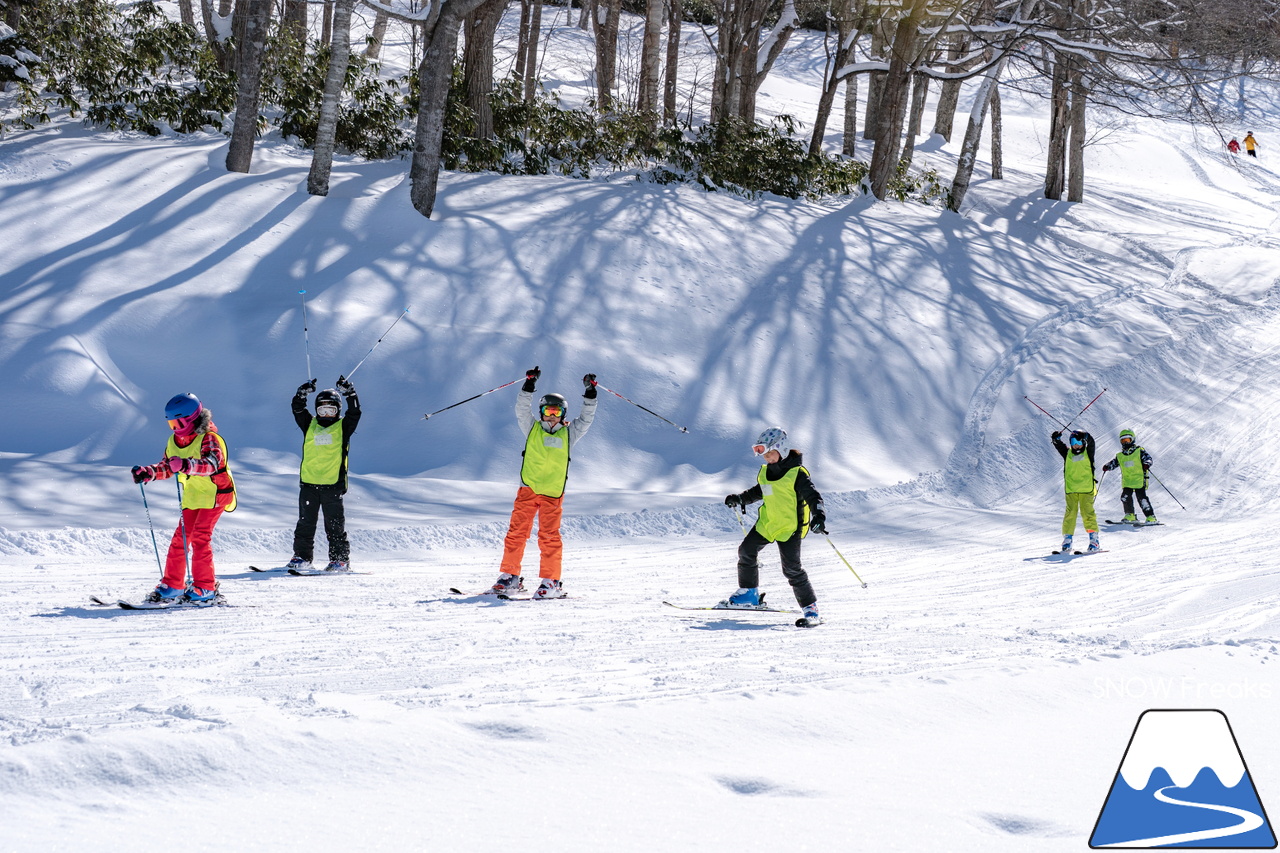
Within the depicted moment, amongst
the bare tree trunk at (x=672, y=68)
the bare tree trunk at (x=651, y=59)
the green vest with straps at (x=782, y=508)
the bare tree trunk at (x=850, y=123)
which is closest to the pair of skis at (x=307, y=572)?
the green vest with straps at (x=782, y=508)

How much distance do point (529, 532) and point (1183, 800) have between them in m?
4.92

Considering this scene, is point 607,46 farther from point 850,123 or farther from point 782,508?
point 782,508

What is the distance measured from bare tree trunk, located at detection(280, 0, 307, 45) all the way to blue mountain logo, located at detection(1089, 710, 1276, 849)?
17.7 meters

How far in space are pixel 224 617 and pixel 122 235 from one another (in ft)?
27.6

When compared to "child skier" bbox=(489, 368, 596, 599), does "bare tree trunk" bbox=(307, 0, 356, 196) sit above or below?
above

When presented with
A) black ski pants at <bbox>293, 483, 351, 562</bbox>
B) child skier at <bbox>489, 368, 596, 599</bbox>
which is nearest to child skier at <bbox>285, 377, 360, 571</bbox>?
black ski pants at <bbox>293, 483, 351, 562</bbox>

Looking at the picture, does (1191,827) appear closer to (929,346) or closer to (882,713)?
(882,713)

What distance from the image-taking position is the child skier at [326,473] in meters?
8.23

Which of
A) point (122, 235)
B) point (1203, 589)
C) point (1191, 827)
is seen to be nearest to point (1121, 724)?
point (1191, 827)

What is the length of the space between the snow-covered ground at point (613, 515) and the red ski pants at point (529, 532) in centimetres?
41

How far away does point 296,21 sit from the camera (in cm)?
2083

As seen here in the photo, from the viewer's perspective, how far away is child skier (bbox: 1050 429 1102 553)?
424 inches

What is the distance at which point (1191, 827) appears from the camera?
10.9 feet

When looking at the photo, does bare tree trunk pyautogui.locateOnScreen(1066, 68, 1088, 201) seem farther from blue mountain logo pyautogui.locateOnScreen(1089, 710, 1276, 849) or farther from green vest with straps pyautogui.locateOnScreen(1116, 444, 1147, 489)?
blue mountain logo pyautogui.locateOnScreen(1089, 710, 1276, 849)
